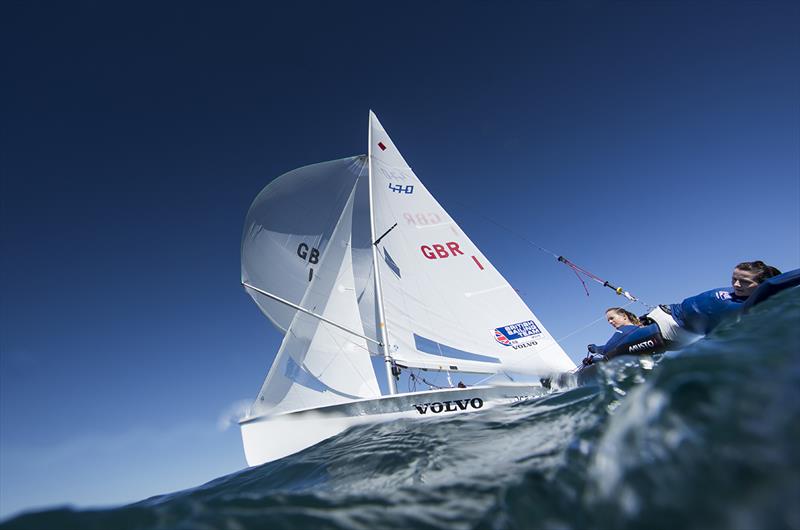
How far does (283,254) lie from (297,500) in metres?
12.5

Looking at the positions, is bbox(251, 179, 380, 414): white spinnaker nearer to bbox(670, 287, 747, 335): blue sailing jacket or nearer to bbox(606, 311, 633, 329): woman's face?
bbox(606, 311, 633, 329): woman's face

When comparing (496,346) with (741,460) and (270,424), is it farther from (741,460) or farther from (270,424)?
(741,460)

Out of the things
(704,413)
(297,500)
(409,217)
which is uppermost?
(409,217)

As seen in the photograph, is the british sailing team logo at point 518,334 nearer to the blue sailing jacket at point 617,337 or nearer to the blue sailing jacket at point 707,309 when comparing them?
the blue sailing jacket at point 617,337

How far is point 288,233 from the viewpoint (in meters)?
13.3

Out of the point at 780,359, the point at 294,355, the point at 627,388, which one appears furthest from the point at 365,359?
the point at 780,359

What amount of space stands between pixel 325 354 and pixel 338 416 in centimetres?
396

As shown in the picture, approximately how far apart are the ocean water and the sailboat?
19.2 ft

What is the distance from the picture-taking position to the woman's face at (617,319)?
22.1 ft

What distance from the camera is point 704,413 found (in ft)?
3.59

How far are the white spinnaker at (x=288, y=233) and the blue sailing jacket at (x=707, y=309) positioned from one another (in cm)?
1105

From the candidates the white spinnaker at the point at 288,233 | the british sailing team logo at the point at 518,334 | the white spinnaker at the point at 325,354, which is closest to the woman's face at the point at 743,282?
the british sailing team logo at the point at 518,334

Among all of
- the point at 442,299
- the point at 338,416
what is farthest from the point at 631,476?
the point at 442,299

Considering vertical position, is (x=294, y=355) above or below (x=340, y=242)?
below
